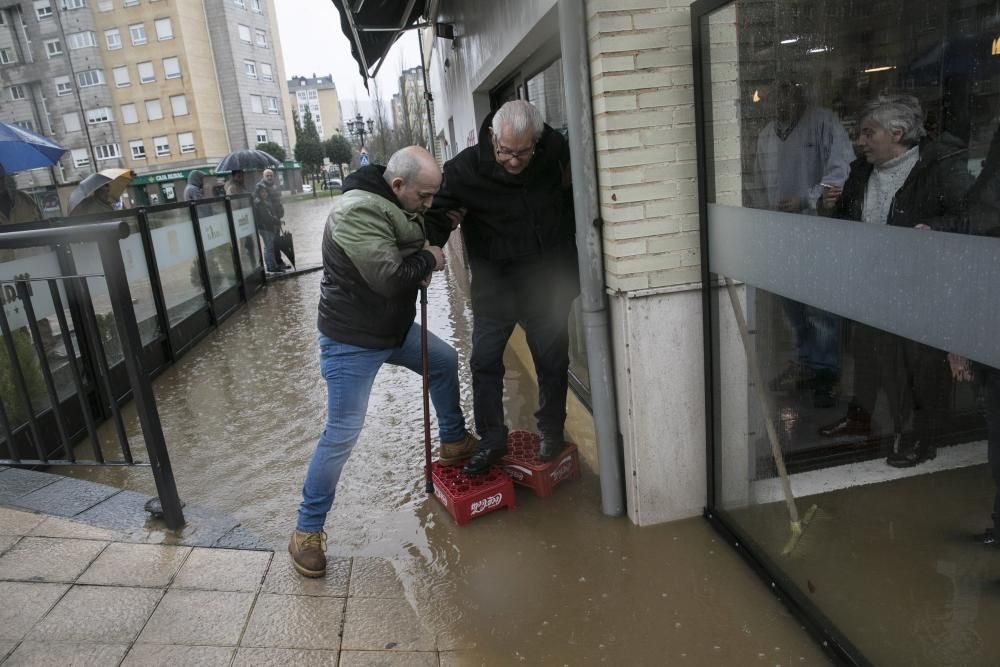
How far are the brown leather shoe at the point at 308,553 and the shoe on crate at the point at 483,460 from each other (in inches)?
33.7

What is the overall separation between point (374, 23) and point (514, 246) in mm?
6506

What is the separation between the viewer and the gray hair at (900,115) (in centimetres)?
178

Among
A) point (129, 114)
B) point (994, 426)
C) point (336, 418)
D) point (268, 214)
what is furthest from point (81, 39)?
point (994, 426)

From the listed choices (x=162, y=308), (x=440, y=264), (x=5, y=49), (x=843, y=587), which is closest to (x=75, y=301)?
(x=162, y=308)

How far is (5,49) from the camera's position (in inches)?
2162

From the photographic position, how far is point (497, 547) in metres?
3.20

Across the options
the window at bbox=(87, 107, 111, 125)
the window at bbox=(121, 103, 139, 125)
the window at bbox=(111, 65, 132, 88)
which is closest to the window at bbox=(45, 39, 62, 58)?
the window at bbox=(111, 65, 132, 88)

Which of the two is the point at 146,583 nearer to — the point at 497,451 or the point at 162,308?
the point at 497,451

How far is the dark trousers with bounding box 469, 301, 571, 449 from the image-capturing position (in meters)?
3.50

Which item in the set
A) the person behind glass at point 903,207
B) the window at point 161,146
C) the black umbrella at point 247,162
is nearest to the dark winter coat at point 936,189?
the person behind glass at point 903,207

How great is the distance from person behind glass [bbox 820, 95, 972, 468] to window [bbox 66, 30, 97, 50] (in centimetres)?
6816

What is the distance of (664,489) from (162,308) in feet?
18.3

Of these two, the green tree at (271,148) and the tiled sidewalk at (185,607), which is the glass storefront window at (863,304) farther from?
the green tree at (271,148)

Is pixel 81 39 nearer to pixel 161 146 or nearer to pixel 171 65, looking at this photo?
pixel 171 65
